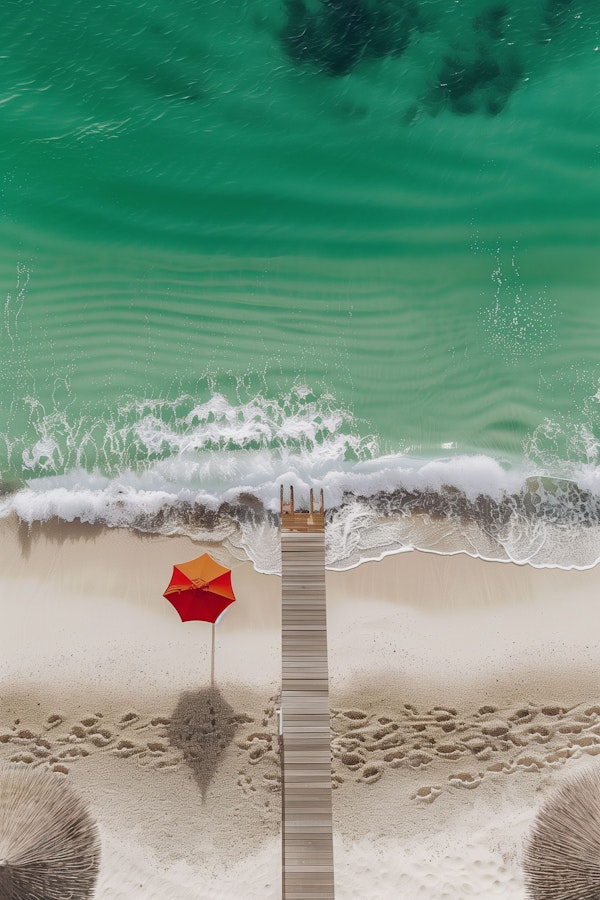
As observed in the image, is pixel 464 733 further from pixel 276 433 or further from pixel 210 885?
pixel 276 433

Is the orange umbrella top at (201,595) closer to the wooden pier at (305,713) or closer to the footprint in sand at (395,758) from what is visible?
the wooden pier at (305,713)

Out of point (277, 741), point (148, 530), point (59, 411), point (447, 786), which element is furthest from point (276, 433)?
point (447, 786)

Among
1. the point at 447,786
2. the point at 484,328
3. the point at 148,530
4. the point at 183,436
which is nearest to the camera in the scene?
the point at 447,786

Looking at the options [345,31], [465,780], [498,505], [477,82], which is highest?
[345,31]

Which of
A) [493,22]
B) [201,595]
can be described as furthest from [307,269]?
[493,22]

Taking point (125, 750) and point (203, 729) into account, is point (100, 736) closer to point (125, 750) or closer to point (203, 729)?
point (125, 750)

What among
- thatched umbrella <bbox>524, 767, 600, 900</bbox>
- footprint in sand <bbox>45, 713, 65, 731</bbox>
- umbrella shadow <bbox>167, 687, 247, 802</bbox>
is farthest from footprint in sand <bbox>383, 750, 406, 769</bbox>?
footprint in sand <bbox>45, 713, 65, 731</bbox>

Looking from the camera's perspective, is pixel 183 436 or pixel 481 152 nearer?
pixel 183 436
